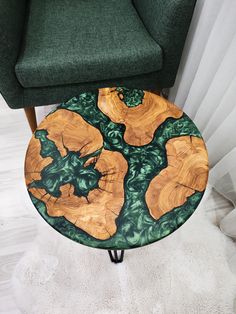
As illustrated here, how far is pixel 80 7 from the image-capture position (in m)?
1.06

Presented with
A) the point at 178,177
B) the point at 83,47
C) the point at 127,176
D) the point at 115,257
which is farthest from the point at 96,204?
the point at 83,47

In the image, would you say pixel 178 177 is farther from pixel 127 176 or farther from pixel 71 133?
pixel 71 133

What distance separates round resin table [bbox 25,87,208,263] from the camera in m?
0.57

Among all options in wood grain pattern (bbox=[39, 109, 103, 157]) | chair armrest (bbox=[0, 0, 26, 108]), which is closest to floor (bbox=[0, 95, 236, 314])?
chair armrest (bbox=[0, 0, 26, 108])

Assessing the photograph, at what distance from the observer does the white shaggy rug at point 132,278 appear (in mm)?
866

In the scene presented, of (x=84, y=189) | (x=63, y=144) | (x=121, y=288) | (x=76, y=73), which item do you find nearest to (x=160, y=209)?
(x=84, y=189)

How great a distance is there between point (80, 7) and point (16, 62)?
404 mm

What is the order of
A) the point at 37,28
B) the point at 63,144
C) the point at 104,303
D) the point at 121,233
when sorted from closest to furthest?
1. the point at 121,233
2. the point at 63,144
3. the point at 104,303
4. the point at 37,28

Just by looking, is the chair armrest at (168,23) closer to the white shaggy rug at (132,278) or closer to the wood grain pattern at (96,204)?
the wood grain pattern at (96,204)

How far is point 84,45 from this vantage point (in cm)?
93

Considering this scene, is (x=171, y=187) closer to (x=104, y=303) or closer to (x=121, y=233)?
(x=121, y=233)

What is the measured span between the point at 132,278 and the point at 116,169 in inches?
19.7

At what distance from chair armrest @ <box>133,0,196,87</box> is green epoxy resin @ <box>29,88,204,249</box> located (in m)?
0.29

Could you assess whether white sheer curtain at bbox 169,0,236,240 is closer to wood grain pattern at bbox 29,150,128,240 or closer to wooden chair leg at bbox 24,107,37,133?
wood grain pattern at bbox 29,150,128,240
